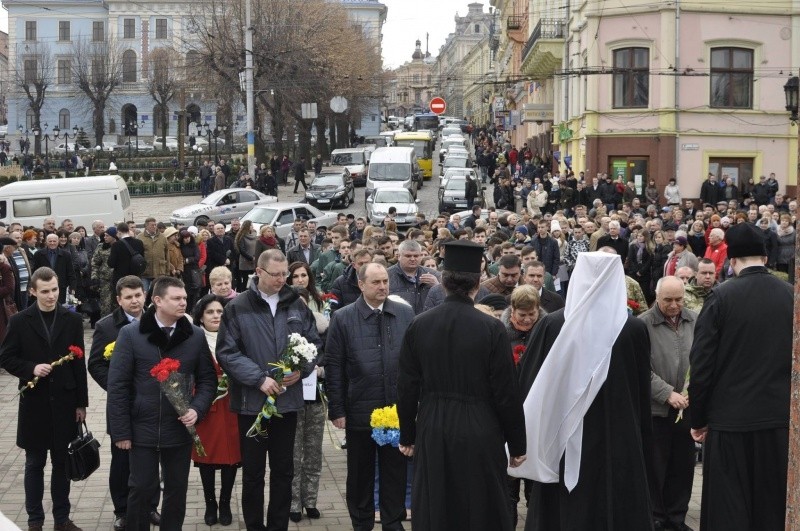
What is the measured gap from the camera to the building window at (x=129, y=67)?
98.6 metres

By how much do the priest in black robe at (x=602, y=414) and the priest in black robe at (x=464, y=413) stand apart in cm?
29

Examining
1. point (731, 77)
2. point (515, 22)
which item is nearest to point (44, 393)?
point (731, 77)

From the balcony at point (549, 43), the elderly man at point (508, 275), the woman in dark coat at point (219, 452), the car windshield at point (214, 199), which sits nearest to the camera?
the woman in dark coat at point (219, 452)

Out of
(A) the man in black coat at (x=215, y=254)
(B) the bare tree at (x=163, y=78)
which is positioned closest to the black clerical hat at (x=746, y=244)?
(A) the man in black coat at (x=215, y=254)

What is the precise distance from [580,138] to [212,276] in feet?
102

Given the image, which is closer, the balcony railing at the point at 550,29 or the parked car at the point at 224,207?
the parked car at the point at 224,207

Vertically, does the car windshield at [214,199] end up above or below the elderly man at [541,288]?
above

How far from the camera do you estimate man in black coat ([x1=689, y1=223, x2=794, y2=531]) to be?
678 cm

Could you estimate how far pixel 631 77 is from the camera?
36.9m

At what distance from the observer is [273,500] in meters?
7.93

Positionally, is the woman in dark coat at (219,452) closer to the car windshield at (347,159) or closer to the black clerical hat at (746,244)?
the black clerical hat at (746,244)

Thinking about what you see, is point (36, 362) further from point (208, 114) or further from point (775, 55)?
point (208, 114)

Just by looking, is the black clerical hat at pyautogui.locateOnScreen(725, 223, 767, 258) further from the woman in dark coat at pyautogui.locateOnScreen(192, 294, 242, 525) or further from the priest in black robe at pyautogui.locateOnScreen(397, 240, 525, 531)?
the woman in dark coat at pyautogui.locateOnScreen(192, 294, 242, 525)

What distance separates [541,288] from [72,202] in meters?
25.5
